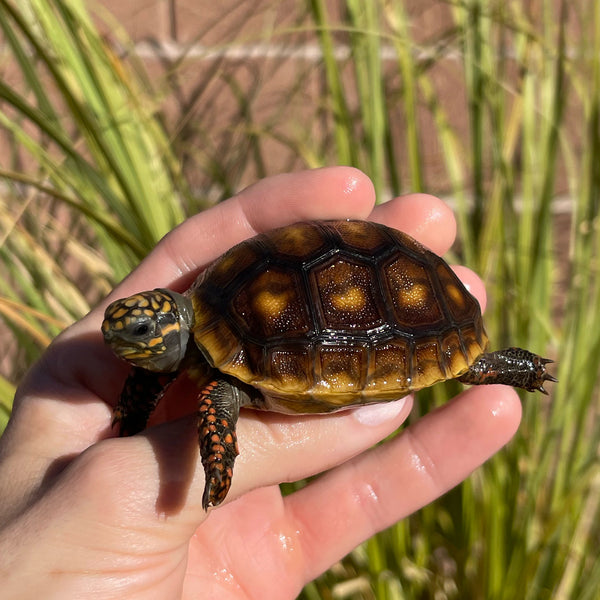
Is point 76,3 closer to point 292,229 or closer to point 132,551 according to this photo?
point 292,229

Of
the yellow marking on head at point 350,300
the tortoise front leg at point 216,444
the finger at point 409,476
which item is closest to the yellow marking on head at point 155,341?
the tortoise front leg at point 216,444

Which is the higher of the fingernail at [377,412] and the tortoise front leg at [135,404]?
the tortoise front leg at [135,404]

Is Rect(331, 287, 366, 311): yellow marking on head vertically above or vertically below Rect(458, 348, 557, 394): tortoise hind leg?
above

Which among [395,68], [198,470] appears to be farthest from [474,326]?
[395,68]

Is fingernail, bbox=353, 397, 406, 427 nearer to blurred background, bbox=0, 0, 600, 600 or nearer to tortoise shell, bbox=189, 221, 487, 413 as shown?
tortoise shell, bbox=189, 221, 487, 413

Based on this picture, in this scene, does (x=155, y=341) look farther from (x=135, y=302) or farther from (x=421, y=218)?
(x=421, y=218)

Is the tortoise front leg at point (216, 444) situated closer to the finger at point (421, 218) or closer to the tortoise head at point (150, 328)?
the tortoise head at point (150, 328)

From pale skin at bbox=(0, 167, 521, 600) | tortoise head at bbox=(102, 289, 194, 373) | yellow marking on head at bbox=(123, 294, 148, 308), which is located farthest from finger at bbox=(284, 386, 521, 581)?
yellow marking on head at bbox=(123, 294, 148, 308)
